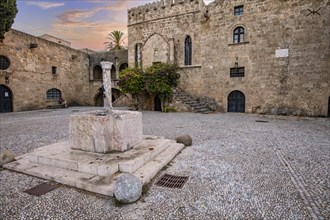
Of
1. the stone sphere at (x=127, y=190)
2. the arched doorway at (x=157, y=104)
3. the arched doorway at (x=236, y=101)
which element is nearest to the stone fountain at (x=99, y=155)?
the stone sphere at (x=127, y=190)

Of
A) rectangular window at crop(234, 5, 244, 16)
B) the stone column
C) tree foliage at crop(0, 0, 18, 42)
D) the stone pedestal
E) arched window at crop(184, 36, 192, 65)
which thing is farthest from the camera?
arched window at crop(184, 36, 192, 65)

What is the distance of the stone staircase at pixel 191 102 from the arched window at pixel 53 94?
1219cm

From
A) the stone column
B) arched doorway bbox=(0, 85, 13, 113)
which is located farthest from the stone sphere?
arched doorway bbox=(0, 85, 13, 113)

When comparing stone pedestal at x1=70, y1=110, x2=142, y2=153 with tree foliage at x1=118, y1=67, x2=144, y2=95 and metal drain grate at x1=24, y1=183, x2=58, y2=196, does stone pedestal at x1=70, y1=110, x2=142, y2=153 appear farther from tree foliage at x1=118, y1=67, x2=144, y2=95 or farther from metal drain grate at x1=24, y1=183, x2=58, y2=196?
tree foliage at x1=118, y1=67, x2=144, y2=95

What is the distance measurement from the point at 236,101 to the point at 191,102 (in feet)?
10.6

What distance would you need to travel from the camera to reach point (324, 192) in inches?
113

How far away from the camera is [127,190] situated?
2.56 meters

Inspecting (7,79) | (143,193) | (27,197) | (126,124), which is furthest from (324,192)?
(7,79)

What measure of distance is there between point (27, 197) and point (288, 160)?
5093 millimetres

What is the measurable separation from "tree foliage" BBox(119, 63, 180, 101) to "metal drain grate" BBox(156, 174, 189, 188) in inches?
388

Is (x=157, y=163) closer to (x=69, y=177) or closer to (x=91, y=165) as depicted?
(x=91, y=165)

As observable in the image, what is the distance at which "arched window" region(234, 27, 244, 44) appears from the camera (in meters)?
12.8

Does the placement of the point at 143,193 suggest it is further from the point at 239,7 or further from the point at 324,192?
the point at 239,7

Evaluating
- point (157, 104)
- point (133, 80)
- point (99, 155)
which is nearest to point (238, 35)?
point (157, 104)
